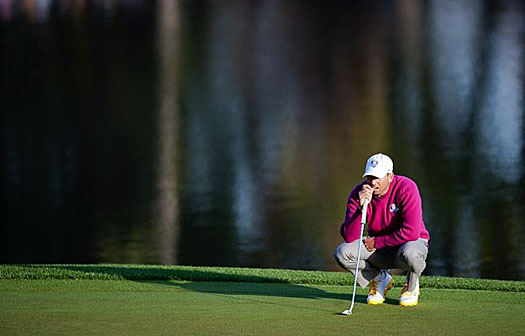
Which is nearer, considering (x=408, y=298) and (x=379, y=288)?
(x=408, y=298)

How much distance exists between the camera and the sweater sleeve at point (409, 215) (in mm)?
5684

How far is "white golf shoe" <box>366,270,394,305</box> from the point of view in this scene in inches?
228

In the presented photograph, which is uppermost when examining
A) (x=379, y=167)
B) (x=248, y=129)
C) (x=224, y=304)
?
(x=379, y=167)

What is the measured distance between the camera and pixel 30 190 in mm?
15633

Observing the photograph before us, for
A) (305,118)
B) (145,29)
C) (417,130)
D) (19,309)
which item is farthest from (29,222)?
(145,29)

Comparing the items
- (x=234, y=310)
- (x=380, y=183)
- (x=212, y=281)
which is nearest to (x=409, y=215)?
→ (x=380, y=183)

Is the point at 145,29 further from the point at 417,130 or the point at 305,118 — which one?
the point at 417,130

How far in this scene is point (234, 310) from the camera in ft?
18.0

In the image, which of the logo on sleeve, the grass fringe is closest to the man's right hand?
the logo on sleeve

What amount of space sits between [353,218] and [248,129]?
53.9ft

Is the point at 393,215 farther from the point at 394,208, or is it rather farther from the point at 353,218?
the point at 353,218

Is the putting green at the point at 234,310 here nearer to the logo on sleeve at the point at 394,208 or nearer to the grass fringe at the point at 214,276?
the grass fringe at the point at 214,276

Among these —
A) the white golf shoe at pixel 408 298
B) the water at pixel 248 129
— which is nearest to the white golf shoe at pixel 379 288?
the white golf shoe at pixel 408 298

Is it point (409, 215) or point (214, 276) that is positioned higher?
point (409, 215)
